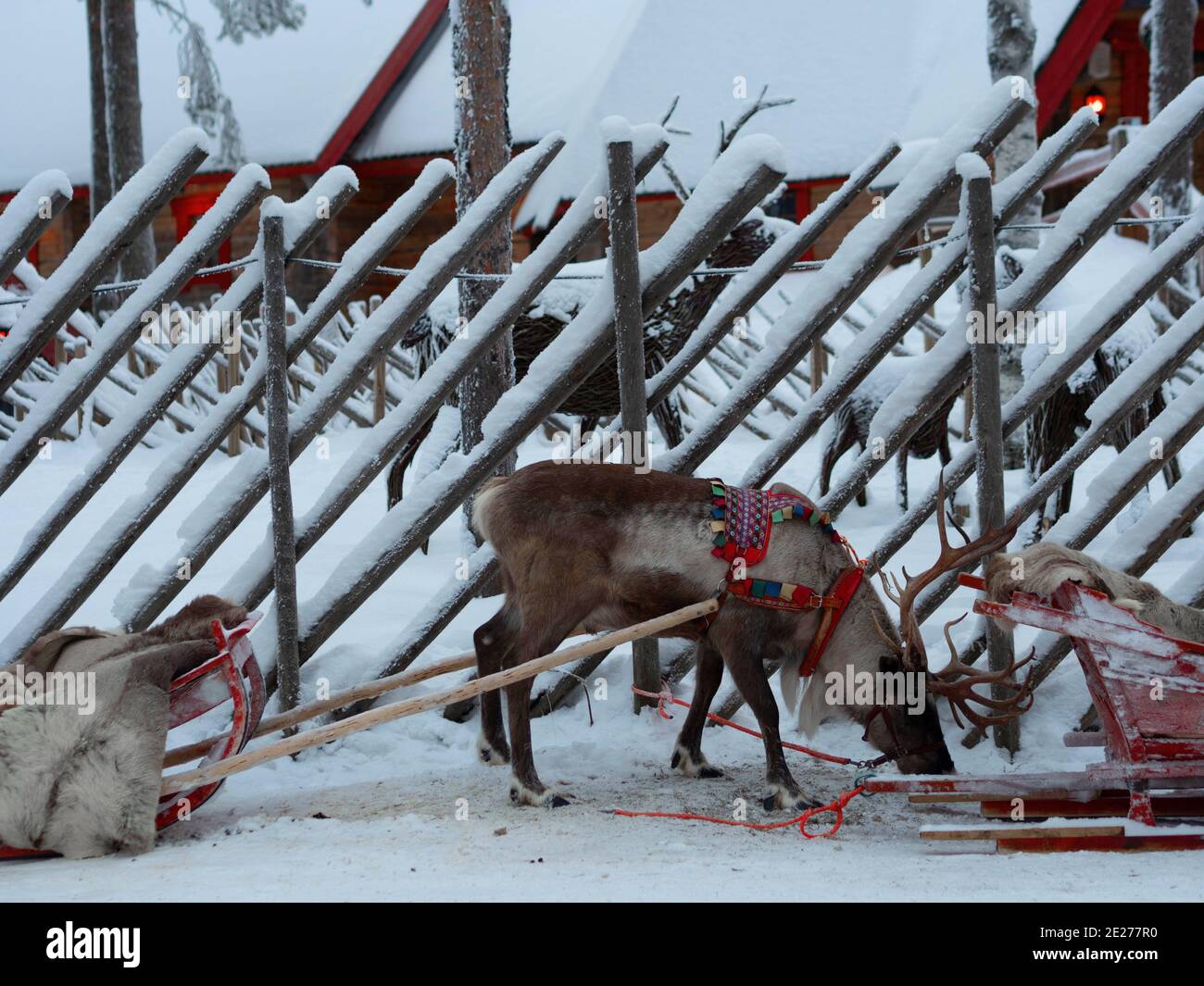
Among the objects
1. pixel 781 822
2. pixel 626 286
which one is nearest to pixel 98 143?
pixel 626 286

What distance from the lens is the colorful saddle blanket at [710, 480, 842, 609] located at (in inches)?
179

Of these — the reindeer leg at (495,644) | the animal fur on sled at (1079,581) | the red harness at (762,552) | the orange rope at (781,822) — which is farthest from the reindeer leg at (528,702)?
the animal fur on sled at (1079,581)

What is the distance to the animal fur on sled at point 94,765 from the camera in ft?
13.4

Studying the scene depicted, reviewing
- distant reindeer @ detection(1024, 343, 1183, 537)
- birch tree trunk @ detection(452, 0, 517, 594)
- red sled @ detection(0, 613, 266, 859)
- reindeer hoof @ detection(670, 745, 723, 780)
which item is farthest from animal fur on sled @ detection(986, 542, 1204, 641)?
birch tree trunk @ detection(452, 0, 517, 594)

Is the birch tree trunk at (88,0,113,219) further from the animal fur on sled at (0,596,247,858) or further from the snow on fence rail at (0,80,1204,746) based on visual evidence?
the animal fur on sled at (0,596,247,858)

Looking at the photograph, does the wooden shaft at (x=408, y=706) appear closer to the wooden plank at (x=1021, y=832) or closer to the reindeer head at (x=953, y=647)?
the reindeer head at (x=953, y=647)

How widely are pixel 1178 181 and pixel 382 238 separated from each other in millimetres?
10798

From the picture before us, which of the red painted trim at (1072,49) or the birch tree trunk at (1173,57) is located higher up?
Answer: the red painted trim at (1072,49)

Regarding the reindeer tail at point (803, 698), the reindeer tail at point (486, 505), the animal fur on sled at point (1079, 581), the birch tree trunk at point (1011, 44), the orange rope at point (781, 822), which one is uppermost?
the birch tree trunk at point (1011, 44)

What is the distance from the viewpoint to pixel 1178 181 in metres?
13.7

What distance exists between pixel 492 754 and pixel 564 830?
0.87 m

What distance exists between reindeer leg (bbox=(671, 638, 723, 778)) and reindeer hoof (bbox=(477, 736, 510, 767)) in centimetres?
61

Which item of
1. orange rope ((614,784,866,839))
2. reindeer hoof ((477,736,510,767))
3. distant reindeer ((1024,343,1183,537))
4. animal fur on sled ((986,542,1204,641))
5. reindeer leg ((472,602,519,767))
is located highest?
distant reindeer ((1024,343,1183,537))

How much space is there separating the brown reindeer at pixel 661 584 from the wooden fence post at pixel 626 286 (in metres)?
0.56
